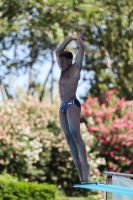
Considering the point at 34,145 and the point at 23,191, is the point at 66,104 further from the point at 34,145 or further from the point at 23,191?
the point at 34,145

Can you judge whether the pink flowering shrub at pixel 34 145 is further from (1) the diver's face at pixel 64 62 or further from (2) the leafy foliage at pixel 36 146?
(1) the diver's face at pixel 64 62

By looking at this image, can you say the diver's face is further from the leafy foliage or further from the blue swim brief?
the leafy foliage

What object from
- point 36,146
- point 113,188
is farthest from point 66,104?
point 36,146

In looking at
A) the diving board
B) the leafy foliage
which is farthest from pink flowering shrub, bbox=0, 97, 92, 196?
the diving board

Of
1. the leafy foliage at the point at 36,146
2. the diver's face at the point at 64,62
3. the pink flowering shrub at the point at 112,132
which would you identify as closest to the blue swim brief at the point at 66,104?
the diver's face at the point at 64,62

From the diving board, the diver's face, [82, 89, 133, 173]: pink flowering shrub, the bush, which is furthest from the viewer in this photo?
[82, 89, 133, 173]: pink flowering shrub

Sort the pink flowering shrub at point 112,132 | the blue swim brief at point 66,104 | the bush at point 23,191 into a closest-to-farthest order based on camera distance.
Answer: the blue swim brief at point 66,104
the bush at point 23,191
the pink flowering shrub at point 112,132

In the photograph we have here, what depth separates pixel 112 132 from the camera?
18.1m

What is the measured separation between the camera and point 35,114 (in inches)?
683

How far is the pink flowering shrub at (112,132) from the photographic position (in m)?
18.0

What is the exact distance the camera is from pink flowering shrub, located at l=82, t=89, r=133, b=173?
18.0 m

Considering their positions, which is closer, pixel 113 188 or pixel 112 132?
pixel 113 188

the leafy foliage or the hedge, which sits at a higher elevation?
the leafy foliage

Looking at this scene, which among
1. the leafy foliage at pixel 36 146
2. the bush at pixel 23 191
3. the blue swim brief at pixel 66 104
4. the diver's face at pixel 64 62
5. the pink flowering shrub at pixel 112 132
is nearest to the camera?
the blue swim brief at pixel 66 104
